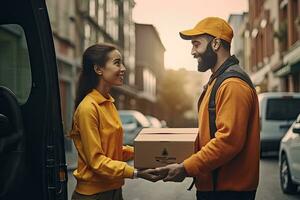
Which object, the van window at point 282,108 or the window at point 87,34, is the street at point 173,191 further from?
the window at point 87,34

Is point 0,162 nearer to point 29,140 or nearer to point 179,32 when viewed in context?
point 29,140

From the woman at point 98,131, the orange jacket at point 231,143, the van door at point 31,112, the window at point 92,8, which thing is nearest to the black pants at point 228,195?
the orange jacket at point 231,143

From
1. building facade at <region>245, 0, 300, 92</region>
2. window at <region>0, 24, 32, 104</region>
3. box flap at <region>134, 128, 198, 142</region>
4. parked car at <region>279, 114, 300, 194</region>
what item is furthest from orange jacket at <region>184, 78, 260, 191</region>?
building facade at <region>245, 0, 300, 92</region>

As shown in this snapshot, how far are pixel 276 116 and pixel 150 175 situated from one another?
12891 millimetres

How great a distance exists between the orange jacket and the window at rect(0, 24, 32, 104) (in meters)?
0.99

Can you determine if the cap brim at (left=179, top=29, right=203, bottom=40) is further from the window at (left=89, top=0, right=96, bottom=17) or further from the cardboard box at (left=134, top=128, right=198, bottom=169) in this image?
the window at (left=89, top=0, right=96, bottom=17)

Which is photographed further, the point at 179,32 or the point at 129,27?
the point at 129,27

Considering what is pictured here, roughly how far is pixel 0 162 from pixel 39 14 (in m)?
0.79

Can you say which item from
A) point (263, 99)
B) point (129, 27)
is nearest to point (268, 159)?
point (263, 99)

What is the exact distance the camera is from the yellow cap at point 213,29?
3465mm

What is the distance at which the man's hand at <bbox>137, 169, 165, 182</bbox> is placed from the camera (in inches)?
134

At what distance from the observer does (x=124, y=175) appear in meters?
3.40

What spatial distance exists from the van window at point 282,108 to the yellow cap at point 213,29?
1264 centimetres

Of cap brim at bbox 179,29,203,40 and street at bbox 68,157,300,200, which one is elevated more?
cap brim at bbox 179,29,203,40
